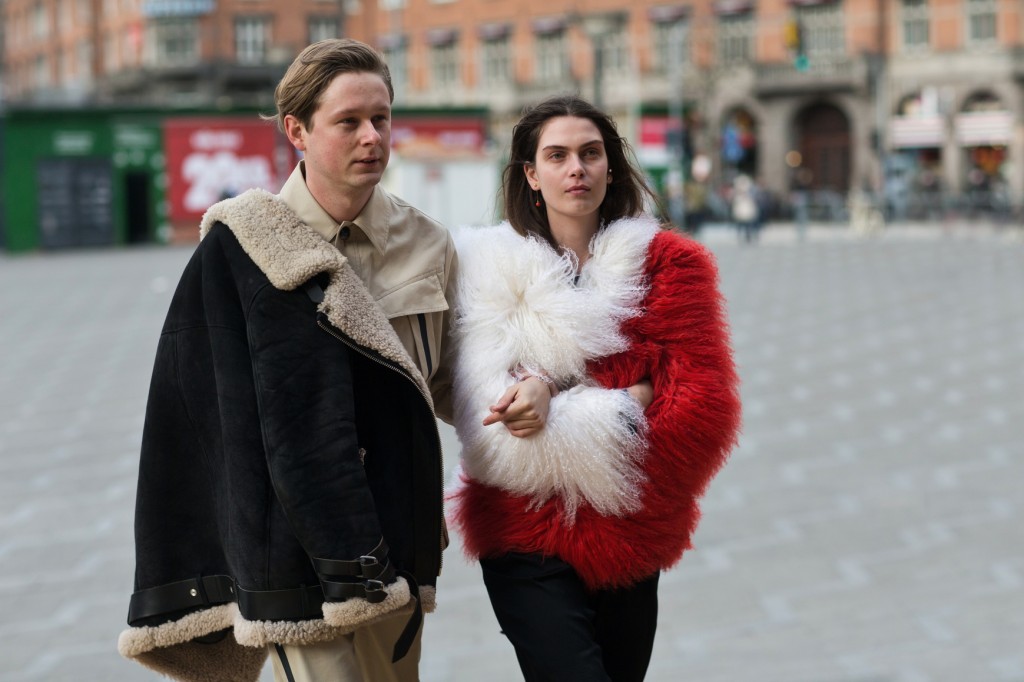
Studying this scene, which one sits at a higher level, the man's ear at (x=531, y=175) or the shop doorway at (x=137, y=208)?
the shop doorway at (x=137, y=208)

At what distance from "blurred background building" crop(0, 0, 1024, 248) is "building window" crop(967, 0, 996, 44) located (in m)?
0.07

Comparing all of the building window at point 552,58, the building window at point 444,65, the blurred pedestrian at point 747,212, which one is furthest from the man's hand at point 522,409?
the building window at point 444,65

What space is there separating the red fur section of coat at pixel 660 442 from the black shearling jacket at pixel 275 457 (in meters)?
0.25

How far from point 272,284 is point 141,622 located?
2.51ft

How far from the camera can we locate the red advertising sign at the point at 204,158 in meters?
36.6

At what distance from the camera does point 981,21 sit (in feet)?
151

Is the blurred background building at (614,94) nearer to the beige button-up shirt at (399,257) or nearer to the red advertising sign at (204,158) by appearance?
the red advertising sign at (204,158)

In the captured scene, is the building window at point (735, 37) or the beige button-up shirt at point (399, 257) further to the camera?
the building window at point (735, 37)

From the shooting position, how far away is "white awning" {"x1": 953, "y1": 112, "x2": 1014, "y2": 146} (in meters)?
44.6

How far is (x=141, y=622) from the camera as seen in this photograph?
282 cm

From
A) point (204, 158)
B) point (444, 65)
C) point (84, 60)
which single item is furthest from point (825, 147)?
point (84, 60)

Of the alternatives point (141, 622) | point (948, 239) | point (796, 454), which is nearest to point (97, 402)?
point (796, 454)

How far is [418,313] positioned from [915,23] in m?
48.0

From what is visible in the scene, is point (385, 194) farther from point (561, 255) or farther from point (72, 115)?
point (72, 115)
